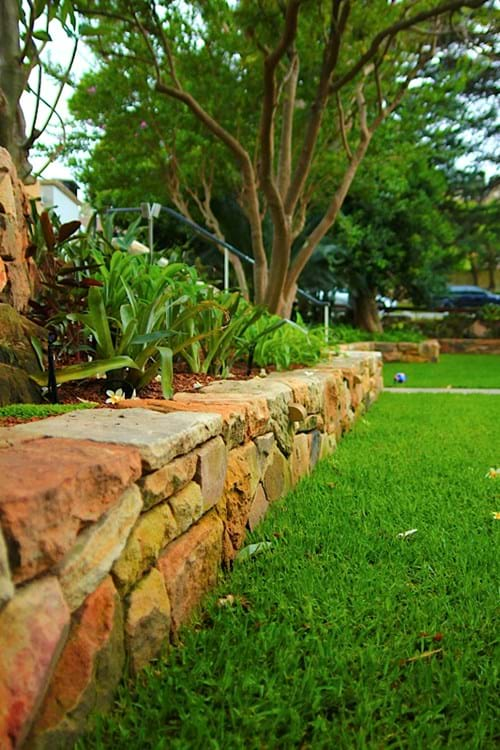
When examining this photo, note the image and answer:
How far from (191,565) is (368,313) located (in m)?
13.0

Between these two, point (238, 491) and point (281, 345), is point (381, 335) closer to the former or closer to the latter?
point (281, 345)

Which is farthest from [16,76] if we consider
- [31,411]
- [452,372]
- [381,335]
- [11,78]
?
[381,335]

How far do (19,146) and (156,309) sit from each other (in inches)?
41.4

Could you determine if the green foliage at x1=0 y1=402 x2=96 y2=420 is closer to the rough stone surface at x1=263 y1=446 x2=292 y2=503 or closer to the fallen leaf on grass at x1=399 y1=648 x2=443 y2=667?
the rough stone surface at x1=263 y1=446 x2=292 y2=503

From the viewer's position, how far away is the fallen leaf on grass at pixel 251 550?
2.11 metres

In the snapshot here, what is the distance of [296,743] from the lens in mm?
1263

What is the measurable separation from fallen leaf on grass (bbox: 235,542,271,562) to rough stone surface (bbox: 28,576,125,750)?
787 millimetres

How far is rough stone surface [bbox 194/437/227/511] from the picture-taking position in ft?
5.93

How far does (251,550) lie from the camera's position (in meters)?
2.15

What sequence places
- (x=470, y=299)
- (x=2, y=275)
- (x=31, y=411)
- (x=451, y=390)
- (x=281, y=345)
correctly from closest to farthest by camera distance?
(x=31, y=411) < (x=2, y=275) < (x=281, y=345) < (x=451, y=390) < (x=470, y=299)

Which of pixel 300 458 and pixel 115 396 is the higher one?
pixel 115 396

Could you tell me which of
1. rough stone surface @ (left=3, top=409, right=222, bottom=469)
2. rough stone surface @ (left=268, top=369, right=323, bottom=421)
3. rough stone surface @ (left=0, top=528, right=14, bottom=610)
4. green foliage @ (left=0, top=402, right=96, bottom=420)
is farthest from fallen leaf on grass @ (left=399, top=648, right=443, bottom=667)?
rough stone surface @ (left=268, top=369, right=323, bottom=421)

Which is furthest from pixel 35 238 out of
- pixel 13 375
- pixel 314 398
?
pixel 314 398

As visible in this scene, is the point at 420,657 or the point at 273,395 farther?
the point at 273,395
